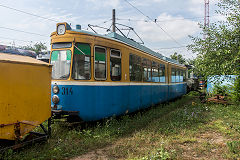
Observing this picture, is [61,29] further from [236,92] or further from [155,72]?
[236,92]

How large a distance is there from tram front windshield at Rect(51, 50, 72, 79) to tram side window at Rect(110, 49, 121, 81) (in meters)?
1.39

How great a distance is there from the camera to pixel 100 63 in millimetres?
6215

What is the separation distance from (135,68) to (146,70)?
51.9 inches

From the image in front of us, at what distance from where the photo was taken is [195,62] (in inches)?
392

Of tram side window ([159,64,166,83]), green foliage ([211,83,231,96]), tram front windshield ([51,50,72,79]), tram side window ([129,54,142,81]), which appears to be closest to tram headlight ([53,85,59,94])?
tram front windshield ([51,50,72,79])

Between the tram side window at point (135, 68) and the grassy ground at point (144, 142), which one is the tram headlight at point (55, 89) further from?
the tram side window at point (135, 68)

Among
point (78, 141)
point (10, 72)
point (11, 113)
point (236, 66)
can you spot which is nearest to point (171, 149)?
point (78, 141)

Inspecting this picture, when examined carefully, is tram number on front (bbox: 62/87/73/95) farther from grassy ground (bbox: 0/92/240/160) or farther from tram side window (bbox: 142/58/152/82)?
tram side window (bbox: 142/58/152/82)

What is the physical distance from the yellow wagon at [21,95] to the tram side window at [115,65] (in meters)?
2.30

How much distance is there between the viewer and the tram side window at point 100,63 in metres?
6.10

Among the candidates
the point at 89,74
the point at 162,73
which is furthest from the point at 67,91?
the point at 162,73

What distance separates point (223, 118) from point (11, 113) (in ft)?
23.8

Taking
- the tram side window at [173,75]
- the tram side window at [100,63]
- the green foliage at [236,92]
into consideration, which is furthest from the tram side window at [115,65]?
the tram side window at [173,75]

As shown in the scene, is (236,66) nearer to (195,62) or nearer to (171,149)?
(195,62)
